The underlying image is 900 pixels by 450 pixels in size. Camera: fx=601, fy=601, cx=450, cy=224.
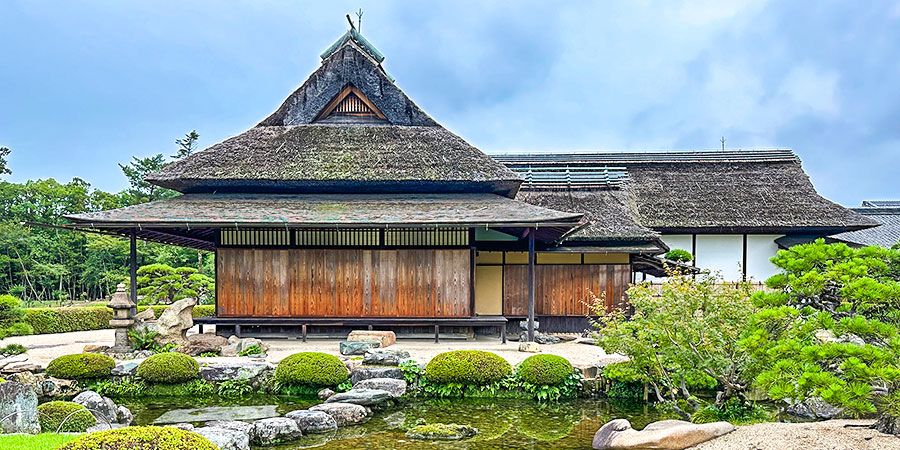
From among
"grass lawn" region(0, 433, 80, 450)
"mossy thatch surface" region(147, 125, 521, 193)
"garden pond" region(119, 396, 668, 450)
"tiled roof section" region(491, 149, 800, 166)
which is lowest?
"garden pond" region(119, 396, 668, 450)

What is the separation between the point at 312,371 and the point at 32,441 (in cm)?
486

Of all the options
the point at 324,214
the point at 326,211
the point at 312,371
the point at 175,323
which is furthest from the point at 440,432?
the point at 175,323

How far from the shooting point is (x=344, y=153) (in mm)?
16562

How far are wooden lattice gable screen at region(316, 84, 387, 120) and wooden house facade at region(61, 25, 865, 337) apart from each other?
0.04m

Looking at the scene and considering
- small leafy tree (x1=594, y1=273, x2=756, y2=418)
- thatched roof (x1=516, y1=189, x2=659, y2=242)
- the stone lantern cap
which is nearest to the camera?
small leafy tree (x1=594, y1=273, x2=756, y2=418)

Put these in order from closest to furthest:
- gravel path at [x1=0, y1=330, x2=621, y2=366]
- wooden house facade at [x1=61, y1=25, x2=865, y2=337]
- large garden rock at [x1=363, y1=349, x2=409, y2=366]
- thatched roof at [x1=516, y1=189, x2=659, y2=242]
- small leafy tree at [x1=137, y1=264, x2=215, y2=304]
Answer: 1. large garden rock at [x1=363, y1=349, x2=409, y2=366]
2. gravel path at [x1=0, y1=330, x2=621, y2=366]
3. wooden house facade at [x1=61, y1=25, x2=865, y2=337]
4. thatched roof at [x1=516, y1=189, x2=659, y2=242]
5. small leafy tree at [x1=137, y1=264, x2=215, y2=304]

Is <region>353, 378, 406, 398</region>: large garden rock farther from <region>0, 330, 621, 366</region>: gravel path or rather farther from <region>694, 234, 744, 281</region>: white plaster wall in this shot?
<region>694, 234, 744, 281</region>: white plaster wall

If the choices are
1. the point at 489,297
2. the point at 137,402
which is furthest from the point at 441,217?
the point at 137,402

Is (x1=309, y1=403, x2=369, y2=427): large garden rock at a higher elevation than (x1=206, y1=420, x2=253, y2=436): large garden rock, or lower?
lower

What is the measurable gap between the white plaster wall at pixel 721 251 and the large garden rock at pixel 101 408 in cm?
1924

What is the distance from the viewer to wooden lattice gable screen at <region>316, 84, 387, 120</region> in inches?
711

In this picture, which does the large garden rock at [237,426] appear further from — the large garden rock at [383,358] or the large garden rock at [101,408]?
the large garden rock at [383,358]

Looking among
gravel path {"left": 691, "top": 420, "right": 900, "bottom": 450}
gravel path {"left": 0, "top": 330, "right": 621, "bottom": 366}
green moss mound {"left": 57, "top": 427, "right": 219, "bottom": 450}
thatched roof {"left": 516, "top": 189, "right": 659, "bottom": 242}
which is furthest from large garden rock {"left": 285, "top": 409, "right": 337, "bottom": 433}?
thatched roof {"left": 516, "top": 189, "right": 659, "bottom": 242}

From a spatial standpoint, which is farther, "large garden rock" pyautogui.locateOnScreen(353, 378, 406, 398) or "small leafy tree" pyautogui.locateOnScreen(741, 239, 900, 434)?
"large garden rock" pyautogui.locateOnScreen(353, 378, 406, 398)
